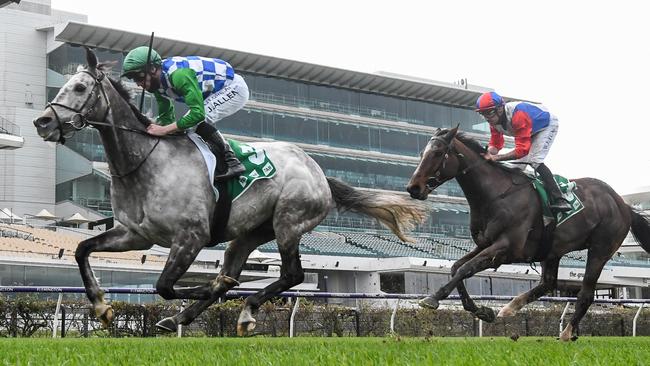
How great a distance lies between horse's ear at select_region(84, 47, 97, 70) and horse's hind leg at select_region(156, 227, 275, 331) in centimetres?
176

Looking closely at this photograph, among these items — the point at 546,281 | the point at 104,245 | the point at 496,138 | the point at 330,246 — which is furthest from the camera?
the point at 330,246

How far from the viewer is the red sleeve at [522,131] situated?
8.19 m

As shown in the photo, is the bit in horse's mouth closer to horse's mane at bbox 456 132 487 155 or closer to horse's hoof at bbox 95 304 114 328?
horse's hoof at bbox 95 304 114 328

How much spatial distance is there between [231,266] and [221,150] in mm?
953

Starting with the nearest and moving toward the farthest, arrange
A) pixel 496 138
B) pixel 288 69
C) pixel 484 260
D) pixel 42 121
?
pixel 42 121 → pixel 484 260 → pixel 496 138 → pixel 288 69

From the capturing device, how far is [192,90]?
6449mm

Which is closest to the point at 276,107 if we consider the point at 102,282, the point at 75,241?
the point at 75,241

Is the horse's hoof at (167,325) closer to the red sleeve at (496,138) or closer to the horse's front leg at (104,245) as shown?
the horse's front leg at (104,245)

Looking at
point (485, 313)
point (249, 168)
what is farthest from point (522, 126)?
point (249, 168)

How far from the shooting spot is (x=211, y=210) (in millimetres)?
6371

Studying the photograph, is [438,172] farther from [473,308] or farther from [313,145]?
[313,145]

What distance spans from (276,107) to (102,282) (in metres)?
19.5

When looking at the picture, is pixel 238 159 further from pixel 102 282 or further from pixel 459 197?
pixel 459 197

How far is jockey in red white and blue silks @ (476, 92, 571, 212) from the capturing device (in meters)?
8.19
